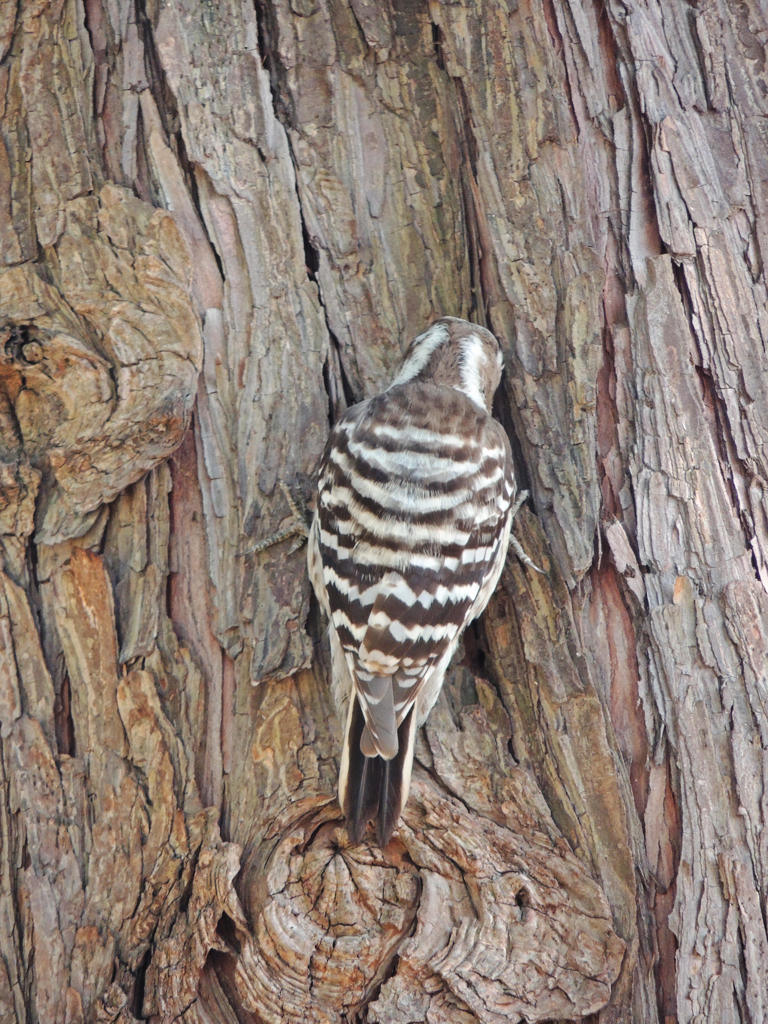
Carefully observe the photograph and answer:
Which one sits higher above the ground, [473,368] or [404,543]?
[473,368]

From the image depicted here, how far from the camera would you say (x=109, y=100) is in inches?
117

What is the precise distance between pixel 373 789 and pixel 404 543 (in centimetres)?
69

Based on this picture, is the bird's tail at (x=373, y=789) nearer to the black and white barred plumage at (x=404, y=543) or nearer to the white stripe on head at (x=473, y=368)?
the black and white barred plumage at (x=404, y=543)

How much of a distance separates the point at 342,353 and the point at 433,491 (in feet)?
1.78

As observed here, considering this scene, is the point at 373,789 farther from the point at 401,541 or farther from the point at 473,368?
the point at 473,368

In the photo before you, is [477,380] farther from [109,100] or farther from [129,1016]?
[129,1016]

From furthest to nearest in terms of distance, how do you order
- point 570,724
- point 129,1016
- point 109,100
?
1. point 109,100
2. point 570,724
3. point 129,1016

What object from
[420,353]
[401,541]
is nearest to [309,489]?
[401,541]

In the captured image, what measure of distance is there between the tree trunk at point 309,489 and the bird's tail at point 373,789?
8 centimetres

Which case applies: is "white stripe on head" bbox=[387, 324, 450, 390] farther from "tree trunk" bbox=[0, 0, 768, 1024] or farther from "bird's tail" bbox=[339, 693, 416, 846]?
"bird's tail" bbox=[339, 693, 416, 846]

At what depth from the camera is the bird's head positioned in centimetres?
296

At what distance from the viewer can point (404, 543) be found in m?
2.69

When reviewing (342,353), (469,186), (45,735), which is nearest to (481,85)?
(469,186)

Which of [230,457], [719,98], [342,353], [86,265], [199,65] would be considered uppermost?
[199,65]
